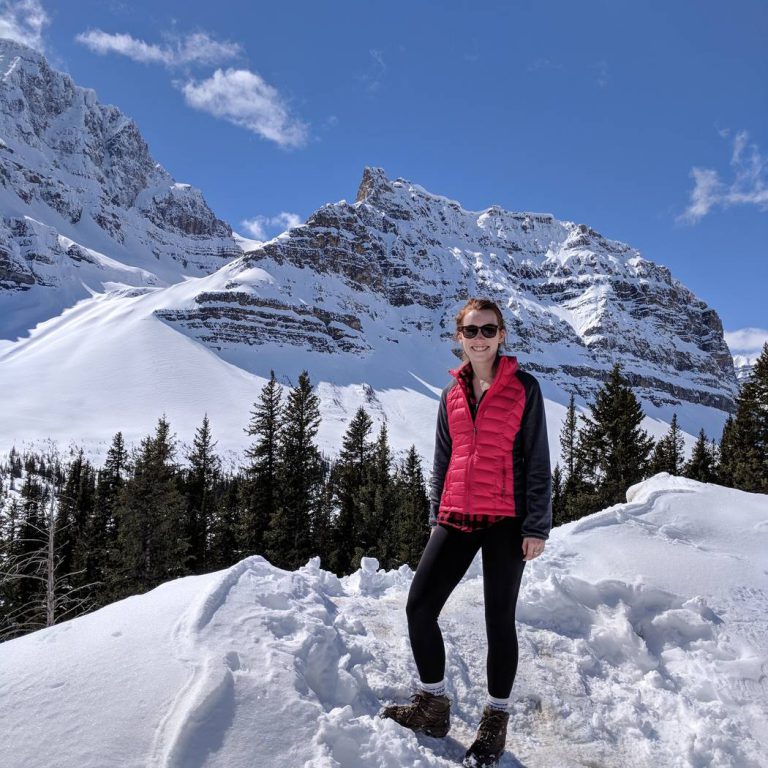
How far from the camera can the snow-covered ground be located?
2.49 meters

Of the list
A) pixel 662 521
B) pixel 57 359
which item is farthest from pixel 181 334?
pixel 662 521

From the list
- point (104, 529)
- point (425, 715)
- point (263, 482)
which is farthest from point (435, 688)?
point (104, 529)

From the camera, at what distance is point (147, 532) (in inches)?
906

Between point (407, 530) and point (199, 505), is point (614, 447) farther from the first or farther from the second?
point (199, 505)

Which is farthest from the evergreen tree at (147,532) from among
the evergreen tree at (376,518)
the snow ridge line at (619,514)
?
the snow ridge line at (619,514)

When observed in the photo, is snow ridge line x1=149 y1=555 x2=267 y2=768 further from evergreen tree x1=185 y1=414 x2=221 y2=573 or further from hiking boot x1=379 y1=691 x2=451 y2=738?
evergreen tree x1=185 y1=414 x2=221 y2=573

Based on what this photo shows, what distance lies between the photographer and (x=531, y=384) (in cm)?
328

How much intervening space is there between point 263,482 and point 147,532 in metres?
5.58

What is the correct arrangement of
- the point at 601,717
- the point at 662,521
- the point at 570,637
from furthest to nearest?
1. the point at 662,521
2. the point at 570,637
3. the point at 601,717

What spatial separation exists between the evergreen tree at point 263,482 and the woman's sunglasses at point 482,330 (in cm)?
2157

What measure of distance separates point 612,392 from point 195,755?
88.0ft

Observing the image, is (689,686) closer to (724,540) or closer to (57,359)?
(724,540)

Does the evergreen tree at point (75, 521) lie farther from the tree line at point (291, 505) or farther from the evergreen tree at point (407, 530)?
the evergreen tree at point (407, 530)

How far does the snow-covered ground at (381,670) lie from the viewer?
2494 millimetres
